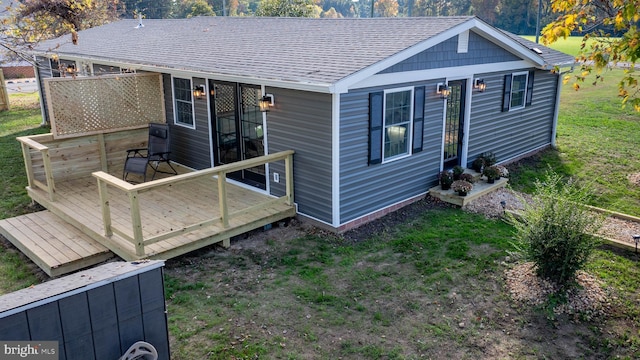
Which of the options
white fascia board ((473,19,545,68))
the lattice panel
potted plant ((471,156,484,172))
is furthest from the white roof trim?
the lattice panel

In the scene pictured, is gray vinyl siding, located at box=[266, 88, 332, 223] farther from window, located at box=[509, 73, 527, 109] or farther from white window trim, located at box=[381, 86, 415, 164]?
window, located at box=[509, 73, 527, 109]

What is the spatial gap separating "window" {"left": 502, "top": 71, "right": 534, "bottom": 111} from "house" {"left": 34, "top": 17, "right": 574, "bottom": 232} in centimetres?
3

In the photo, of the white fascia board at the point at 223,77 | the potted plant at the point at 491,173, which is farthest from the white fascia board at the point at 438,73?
the potted plant at the point at 491,173

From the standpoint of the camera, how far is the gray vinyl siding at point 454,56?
7825mm

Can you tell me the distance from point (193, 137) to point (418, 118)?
4.23 m

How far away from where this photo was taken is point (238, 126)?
8.58m

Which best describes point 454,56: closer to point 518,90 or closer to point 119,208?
point 518,90

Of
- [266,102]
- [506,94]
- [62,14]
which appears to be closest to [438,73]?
[506,94]

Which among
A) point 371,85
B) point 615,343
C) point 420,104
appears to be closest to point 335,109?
point 371,85

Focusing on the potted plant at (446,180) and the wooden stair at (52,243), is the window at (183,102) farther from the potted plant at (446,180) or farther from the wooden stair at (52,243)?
the potted plant at (446,180)

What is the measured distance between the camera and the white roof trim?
6634 mm

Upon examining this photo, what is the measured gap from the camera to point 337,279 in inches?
239

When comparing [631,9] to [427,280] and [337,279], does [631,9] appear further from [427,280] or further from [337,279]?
[337,279]

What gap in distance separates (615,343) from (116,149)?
328 inches
